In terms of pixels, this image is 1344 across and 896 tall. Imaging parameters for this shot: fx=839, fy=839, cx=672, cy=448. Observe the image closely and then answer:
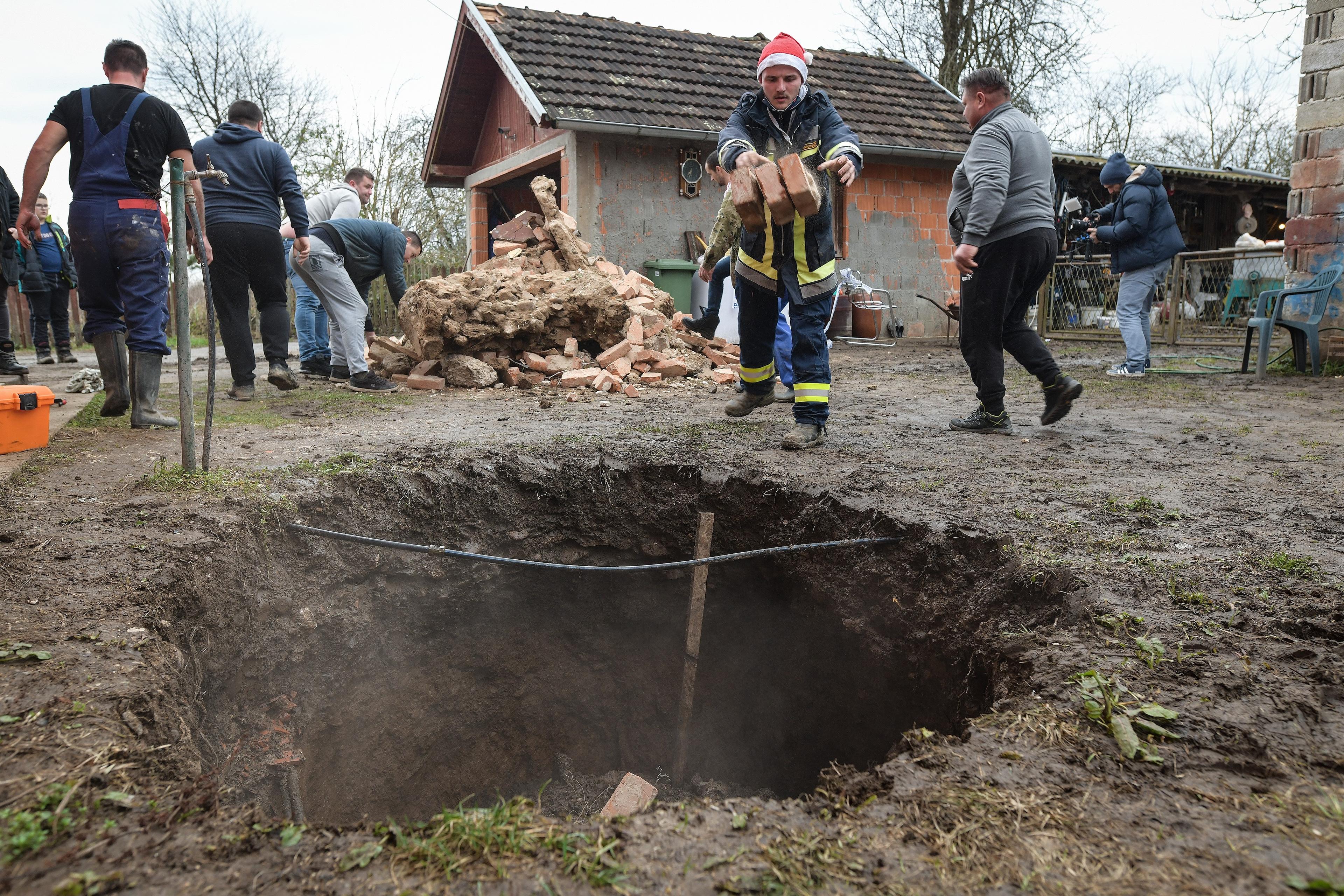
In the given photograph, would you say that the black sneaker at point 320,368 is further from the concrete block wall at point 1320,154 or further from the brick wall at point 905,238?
the concrete block wall at point 1320,154

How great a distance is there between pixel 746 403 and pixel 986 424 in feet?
4.42

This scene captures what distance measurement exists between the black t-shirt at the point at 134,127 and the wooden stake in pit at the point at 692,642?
3.32m

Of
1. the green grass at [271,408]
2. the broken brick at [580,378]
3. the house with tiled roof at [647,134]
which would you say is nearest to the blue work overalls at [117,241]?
the green grass at [271,408]

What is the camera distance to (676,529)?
403cm

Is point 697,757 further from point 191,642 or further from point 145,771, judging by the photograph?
point 145,771

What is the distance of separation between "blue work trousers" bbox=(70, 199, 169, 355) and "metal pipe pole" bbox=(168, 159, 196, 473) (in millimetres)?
1227

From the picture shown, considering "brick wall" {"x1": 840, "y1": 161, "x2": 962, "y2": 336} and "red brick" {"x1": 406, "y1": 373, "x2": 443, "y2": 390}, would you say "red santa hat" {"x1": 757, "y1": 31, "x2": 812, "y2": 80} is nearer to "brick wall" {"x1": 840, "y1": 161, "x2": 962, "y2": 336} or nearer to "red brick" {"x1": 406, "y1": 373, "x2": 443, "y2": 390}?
"red brick" {"x1": 406, "y1": 373, "x2": 443, "y2": 390}

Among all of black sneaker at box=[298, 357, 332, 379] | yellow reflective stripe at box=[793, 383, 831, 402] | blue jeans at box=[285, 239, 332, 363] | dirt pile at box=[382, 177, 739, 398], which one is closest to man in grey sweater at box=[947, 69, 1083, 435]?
yellow reflective stripe at box=[793, 383, 831, 402]

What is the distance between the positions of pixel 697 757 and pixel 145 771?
3270 mm

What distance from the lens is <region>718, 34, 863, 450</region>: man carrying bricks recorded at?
4023 mm

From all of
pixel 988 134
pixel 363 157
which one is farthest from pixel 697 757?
pixel 363 157

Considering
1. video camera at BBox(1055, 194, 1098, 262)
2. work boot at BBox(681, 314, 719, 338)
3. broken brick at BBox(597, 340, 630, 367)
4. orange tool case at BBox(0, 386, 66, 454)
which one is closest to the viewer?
orange tool case at BBox(0, 386, 66, 454)

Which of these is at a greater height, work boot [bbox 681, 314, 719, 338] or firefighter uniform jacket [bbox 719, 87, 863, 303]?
firefighter uniform jacket [bbox 719, 87, 863, 303]

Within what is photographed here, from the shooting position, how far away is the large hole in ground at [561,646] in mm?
2936
